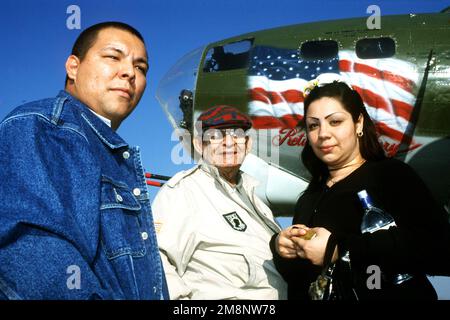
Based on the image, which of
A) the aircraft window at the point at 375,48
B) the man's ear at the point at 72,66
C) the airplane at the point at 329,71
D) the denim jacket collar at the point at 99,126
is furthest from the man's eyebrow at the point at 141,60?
the aircraft window at the point at 375,48

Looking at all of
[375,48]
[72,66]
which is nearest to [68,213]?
[72,66]

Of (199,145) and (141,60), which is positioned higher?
(141,60)

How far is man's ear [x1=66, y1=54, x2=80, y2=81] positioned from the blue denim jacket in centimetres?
20

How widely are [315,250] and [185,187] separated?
3.76 feet

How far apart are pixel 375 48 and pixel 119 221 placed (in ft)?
22.4

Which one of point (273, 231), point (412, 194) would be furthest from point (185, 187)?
point (412, 194)

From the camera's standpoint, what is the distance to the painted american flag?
261 inches

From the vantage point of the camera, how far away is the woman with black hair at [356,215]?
1997 mm

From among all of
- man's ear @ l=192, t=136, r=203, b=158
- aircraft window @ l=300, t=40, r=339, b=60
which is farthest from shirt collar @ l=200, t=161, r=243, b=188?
aircraft window @ l=300, t=40, r=339, b=60

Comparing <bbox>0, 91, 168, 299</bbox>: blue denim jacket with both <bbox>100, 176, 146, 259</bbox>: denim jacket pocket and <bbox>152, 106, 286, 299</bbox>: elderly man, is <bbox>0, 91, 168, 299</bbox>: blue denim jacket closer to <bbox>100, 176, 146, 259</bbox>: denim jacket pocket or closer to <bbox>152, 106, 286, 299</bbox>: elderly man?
<bbox>100, 176, 146, 259</bbox>: denim jacket pocket

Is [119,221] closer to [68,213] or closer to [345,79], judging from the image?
[68,213]

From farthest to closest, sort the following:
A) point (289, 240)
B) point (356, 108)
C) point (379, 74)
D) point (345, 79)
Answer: point (345, 79), point (379, 74), point (356, 108), point (289, 240)

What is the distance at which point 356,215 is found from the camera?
227 cm
